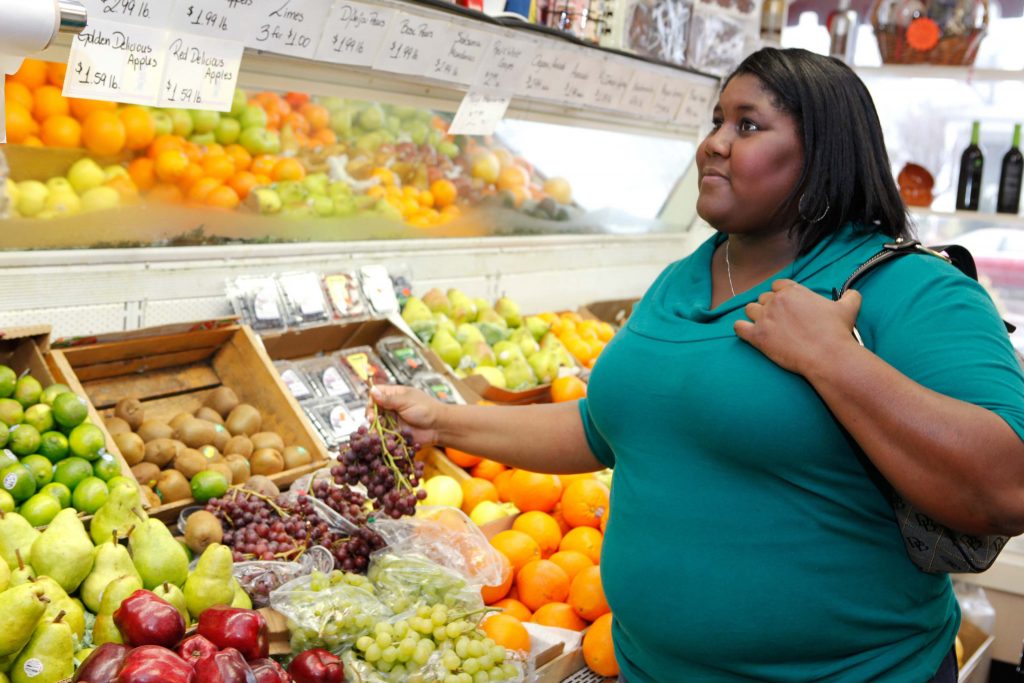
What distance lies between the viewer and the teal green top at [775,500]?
5.10ft

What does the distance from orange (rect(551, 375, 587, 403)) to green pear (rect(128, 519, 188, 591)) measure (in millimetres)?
1842

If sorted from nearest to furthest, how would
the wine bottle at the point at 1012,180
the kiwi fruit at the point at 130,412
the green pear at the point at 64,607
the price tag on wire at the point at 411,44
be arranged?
the green pear at the point at 64,607 → the kiwi fruit at the point at 130,412 → the price tag on wire at the point at 411,44 → the wine bottle at the point at 1012,180

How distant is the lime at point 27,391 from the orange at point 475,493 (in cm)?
126

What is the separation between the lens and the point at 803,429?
61.4 inches

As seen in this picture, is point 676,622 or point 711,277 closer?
point 676,622

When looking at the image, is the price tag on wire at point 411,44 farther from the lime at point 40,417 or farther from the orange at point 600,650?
the orange at point 600,650

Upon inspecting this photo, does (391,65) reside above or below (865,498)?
above

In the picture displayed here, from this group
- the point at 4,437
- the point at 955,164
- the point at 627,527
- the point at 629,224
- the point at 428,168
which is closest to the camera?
the point at 627,527

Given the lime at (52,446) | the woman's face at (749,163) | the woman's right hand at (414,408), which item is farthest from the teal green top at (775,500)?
the lime at (52,446)

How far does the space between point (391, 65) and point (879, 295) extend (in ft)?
7.07

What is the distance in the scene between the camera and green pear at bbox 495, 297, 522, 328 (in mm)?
4391

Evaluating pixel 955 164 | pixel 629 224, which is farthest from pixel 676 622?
pixel 955 164

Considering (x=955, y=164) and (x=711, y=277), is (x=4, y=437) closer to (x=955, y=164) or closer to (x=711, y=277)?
(x=711, y=277)

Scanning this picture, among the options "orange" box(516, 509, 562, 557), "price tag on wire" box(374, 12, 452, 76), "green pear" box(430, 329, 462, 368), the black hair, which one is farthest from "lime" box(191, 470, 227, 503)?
the black hair
